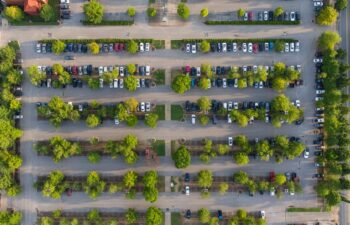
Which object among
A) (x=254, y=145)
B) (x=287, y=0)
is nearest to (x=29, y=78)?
(x=254, y=145)

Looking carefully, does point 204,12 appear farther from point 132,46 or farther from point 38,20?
point 38,20

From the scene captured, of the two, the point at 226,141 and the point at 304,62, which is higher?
the point at 304,62

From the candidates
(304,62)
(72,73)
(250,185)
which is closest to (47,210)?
(72,73)

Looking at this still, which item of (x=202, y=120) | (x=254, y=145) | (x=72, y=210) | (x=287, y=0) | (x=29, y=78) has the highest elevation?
(x=287, y=0)

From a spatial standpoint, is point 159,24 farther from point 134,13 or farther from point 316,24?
point 316,24

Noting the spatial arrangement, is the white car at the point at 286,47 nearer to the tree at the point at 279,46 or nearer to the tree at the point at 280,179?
the tree at the point at 279,46

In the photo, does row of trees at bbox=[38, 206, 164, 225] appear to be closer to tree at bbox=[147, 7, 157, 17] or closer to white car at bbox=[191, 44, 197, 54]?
white car at bbox=[191, 44, 197, 54]
